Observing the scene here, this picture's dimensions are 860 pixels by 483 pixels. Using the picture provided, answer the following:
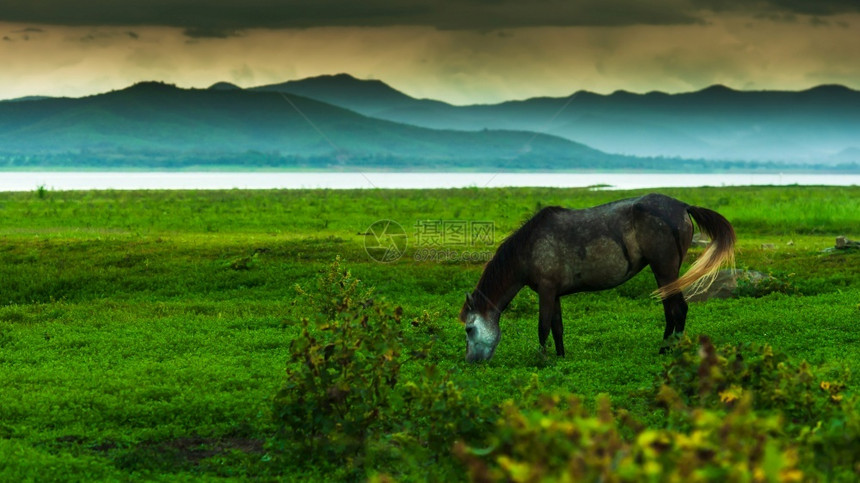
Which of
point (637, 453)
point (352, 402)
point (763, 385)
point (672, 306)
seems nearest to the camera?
point (637, 453)

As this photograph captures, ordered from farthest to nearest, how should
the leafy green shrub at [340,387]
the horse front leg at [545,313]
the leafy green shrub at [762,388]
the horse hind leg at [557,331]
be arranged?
the horse hind leg at [557,331], the horse front leg at [545,313], the leafy green shrub at [340,387], the leafy green shrub at [762,388]

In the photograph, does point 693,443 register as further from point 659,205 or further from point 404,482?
point 659,205

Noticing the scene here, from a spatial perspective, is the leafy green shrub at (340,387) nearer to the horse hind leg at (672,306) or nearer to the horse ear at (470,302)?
the horse ear at (470,302)

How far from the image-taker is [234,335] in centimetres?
1523

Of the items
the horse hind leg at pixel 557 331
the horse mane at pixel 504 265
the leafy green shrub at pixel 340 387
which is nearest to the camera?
the leafy green shrub at pixel 340 387

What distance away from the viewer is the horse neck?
42.1ft

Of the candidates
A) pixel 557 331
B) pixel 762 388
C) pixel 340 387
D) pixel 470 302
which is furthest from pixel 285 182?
pixel 762 388

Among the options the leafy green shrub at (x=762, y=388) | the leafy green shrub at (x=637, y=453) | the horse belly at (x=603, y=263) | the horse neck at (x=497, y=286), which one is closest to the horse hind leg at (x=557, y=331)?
the horse belly at (x=603, y=263)

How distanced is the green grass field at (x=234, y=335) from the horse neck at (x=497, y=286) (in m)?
0.85

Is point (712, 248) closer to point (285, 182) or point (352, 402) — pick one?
point (352, 402)

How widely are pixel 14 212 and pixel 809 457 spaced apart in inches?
1615

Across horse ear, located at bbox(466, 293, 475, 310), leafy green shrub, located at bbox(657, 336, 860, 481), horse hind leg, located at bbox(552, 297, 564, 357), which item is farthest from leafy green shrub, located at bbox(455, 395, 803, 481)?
horse hind leg, located at bbox(552, 297, 564, 357)

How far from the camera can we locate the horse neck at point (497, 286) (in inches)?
506

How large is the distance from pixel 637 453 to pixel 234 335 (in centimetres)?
1155
